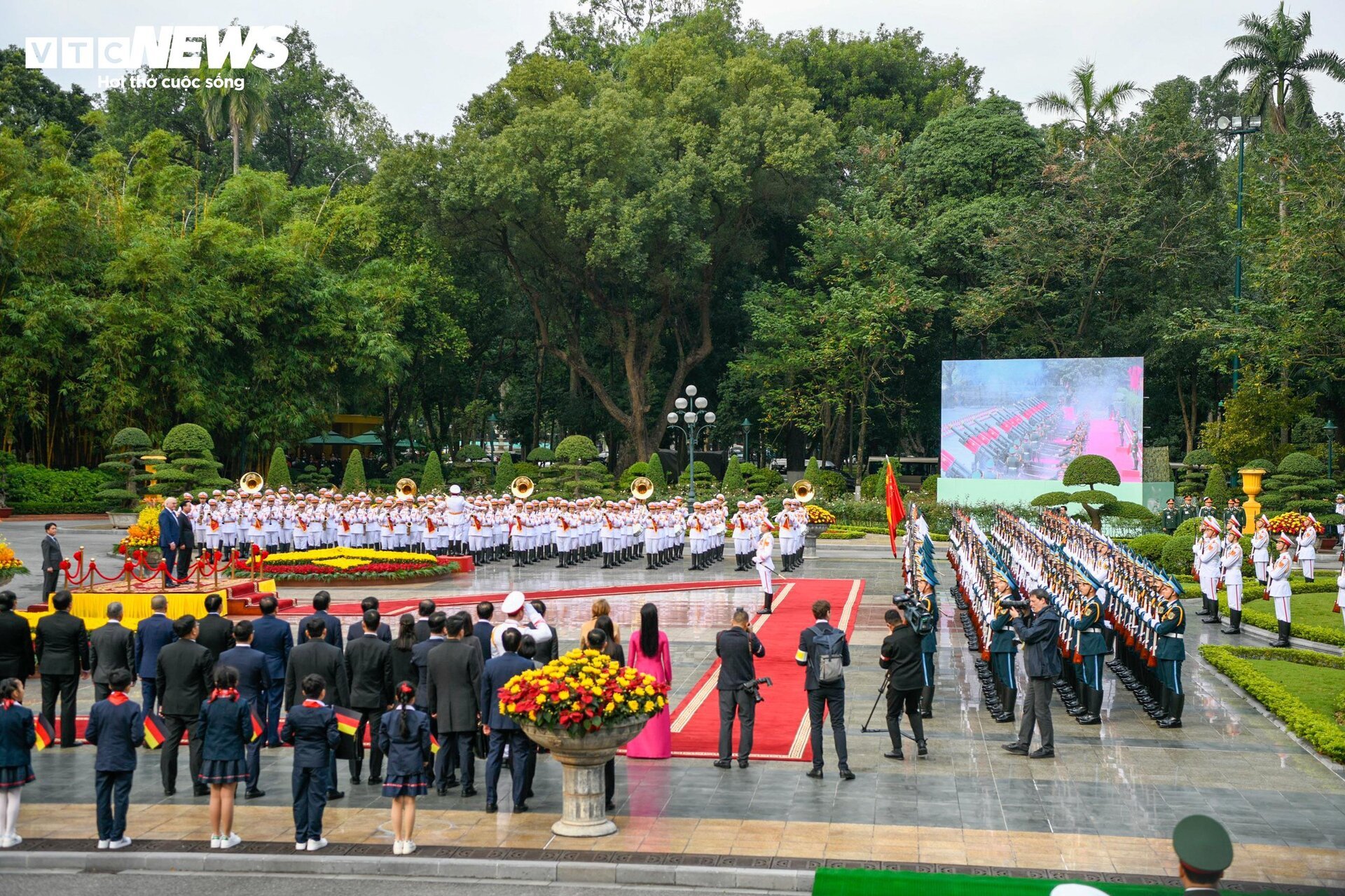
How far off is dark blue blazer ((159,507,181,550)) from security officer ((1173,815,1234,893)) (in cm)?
2051

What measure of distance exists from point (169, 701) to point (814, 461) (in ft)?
110

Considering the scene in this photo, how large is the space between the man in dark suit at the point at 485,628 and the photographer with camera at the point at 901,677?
313cm

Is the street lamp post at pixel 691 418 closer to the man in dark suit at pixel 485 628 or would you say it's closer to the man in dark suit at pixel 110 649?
the man in dark suit at pixel 485 628

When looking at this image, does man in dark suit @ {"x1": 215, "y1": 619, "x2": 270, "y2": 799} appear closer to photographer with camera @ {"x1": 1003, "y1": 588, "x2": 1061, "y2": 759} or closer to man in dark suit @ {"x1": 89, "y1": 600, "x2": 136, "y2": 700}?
man in dark suit @ {"x1": 89, "y1": 600, "x2": 136, "y2": 700}

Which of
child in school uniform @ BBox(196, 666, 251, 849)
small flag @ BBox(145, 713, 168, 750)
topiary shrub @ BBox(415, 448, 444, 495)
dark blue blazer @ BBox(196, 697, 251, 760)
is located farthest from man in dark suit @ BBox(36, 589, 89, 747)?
topiary shrub @ BBox(415, 448, 444, 495)

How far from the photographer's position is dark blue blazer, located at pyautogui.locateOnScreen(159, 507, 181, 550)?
21125 millimetres

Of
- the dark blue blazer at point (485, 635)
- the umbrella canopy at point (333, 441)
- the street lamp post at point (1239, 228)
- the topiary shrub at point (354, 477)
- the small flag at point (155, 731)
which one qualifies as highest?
the street lamp post at point (1239, 228)

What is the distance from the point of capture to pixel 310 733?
28.1ft

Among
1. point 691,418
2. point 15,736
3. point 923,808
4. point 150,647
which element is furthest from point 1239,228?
point 15,736

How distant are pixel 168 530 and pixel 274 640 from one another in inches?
452

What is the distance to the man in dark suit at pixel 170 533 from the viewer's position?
69.3ft

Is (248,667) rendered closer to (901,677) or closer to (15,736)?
(15,736)

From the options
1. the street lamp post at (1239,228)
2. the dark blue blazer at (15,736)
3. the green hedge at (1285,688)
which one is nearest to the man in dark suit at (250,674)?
the dark blue blazer at (15,736)

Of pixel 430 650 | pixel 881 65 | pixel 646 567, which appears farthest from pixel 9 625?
pixel 881 65
